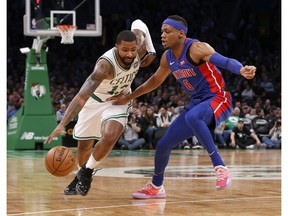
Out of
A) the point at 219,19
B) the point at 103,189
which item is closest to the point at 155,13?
the point at 219,19

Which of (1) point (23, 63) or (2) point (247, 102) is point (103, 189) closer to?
(2) point (247, 102)

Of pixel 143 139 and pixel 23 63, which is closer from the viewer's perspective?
pixel 143 139

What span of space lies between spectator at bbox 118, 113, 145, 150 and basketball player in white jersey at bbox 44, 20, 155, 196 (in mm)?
9730

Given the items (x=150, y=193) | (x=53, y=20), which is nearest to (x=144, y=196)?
(x=150, y=193)

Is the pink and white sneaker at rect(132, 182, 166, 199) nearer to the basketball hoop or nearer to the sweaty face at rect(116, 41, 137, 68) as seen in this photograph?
the sweaty face at rect(116, 41, 137, 68)

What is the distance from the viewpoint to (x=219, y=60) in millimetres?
6633

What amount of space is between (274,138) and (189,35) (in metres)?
7.89

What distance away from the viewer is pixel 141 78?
75.0 feet

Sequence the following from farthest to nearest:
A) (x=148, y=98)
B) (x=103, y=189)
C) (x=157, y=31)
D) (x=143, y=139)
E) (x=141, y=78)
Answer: (x=157, y=31), (x=141, y=78), (x=148, y=98), (x=143, y=139), (x=103, y=189)

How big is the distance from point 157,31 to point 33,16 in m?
10.1

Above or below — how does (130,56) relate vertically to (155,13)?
below

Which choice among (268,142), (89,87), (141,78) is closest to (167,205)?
(89,87)

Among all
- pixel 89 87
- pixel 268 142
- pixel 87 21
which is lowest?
pixel 268 142

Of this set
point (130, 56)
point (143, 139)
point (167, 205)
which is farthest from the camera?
point (143, 139)
